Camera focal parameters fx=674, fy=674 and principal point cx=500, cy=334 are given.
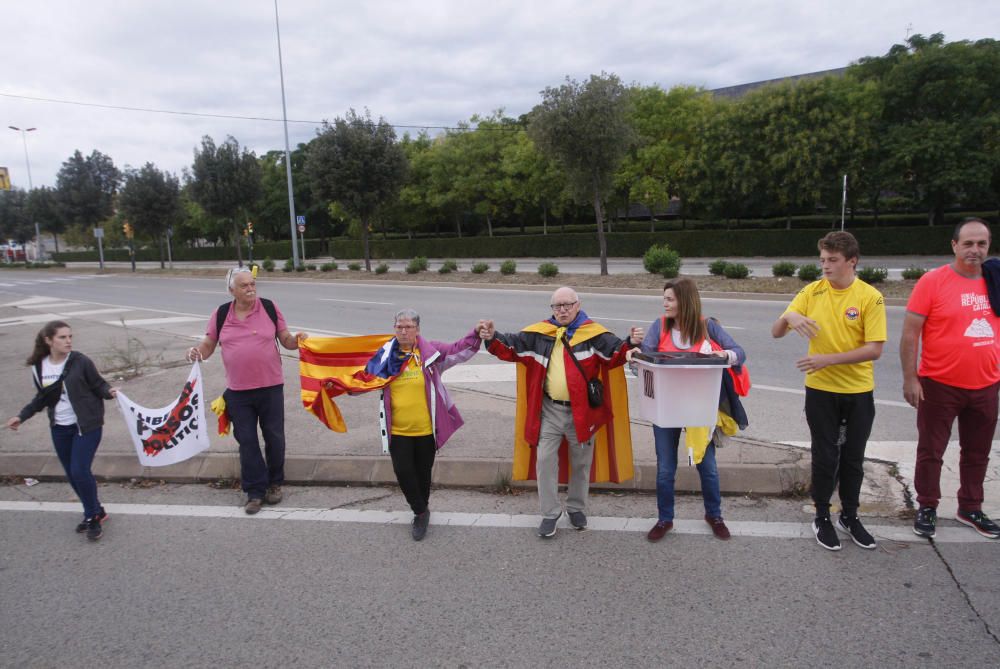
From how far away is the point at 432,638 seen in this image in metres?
3.18

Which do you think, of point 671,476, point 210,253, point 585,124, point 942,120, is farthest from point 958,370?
point 210,253

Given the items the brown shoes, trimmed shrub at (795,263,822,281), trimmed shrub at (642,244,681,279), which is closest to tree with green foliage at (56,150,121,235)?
trimmed shrub at (642,244,681,279)

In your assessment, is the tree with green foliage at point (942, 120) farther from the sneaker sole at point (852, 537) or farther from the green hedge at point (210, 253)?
the green hedge at point (210, 253)

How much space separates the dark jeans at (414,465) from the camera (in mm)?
4320

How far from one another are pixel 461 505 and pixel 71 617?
7.61ft

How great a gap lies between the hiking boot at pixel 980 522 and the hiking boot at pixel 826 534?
84cm

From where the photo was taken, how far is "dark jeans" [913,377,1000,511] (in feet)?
12.9

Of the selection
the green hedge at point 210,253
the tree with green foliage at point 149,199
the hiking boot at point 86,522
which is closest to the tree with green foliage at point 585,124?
the hiking boot at point 86,522

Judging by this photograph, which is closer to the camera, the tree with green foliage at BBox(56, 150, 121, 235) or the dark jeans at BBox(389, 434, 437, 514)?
the dark jeans at BBox(389, 434, 437, 514)

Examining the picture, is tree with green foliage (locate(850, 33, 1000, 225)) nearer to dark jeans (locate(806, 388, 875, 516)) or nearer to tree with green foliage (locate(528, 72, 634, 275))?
tree with green foliage (locate(528, 72, 634, 275))

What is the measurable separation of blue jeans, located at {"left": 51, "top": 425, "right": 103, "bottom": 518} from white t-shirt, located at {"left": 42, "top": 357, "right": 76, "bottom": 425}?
5 centimetres

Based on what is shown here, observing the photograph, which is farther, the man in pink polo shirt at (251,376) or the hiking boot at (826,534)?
the man in pink polo shirt at (251,376)

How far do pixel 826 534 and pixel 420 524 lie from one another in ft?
8.01

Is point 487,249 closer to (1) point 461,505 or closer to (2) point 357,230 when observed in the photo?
(2) point 357,230
